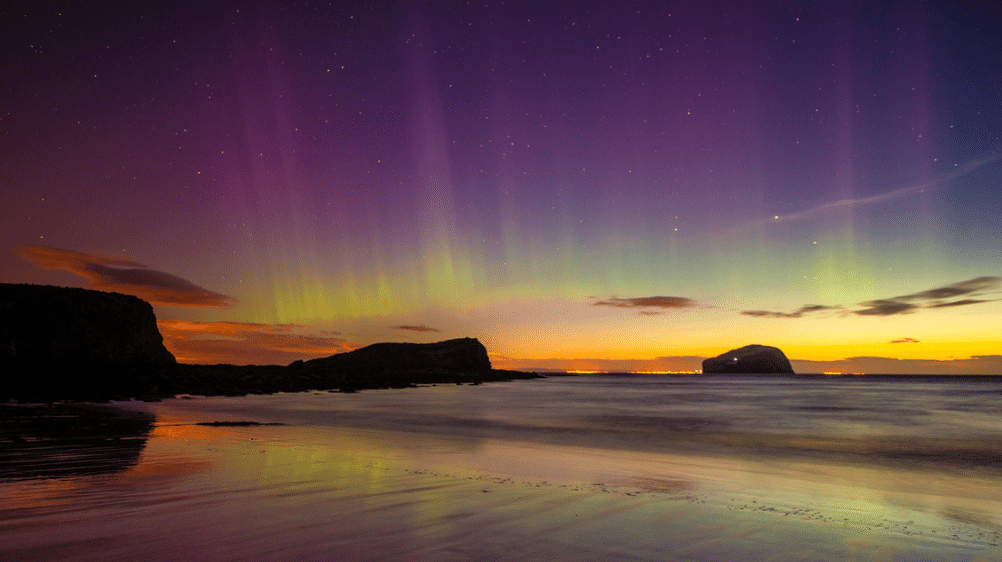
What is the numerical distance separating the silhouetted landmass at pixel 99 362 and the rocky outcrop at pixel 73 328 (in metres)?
0.07

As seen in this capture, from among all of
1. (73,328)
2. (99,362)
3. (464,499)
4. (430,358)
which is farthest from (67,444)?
(430,358)

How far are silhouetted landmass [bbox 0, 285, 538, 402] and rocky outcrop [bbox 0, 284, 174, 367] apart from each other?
2.9 inches

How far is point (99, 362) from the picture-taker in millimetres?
52688

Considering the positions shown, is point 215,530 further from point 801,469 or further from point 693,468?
point 801,469

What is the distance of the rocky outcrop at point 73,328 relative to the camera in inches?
1905

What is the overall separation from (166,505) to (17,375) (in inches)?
1428

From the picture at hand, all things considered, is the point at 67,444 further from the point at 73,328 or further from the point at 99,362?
the point at 73,328

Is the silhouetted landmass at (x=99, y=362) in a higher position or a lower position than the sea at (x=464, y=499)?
higher

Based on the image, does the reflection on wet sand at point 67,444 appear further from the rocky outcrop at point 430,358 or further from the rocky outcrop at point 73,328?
the rocky outcrop at point 430,358

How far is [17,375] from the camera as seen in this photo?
30.7 meters

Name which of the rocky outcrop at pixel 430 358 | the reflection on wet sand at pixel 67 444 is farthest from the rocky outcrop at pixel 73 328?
the rocky outcrop at pixel 430 358

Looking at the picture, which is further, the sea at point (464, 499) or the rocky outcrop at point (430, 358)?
the rocky outcrop at point (430, 358)

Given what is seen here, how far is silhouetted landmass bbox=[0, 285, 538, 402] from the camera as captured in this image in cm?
2845

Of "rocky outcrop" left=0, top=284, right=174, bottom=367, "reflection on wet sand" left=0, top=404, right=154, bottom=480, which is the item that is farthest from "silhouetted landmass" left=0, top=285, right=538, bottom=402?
"reflection on wet sand" left=0, top=404, right=154, bottom=480
